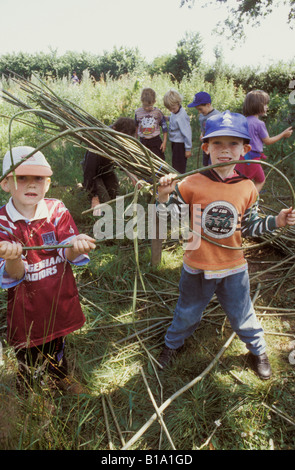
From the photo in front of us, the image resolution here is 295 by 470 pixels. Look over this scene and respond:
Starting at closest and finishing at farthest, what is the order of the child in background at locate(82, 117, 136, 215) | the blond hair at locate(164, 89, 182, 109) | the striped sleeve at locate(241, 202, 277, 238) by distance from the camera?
the striped sleeve at locate(241, 202, 277, 238) < the child in background at locate(82, 117, 136, 215) < the blond hair at locate(164, 89, 182, 109)

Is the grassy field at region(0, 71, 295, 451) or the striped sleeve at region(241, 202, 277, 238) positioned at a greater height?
the striped sleeve at region(241, 202, 277, 238)

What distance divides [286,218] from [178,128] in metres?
3.55

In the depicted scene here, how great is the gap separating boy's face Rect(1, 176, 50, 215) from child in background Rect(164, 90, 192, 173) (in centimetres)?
341

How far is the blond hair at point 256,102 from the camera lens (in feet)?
10.2

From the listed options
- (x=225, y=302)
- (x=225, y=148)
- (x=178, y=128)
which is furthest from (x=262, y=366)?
(x=178, y=128)

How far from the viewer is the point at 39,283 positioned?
1.38 metres

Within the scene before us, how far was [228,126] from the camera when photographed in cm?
136

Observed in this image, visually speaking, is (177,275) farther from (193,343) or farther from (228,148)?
(228,148)

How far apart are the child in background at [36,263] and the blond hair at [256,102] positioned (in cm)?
260

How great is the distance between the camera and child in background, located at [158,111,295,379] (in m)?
1.41

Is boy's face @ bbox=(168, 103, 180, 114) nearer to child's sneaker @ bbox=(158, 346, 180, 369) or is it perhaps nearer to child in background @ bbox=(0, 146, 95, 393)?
child in background @ bbox=(0, 146, 95, 393)

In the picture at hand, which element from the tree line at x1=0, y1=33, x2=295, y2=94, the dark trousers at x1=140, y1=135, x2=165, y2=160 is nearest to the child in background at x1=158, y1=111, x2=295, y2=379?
the dark trousers at x1=140, y1=135, x2=165, y2=160
